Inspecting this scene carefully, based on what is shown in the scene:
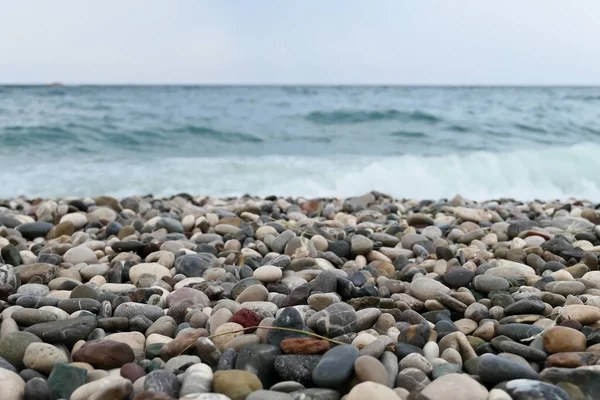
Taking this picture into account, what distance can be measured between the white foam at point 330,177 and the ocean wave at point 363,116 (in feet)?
16.2

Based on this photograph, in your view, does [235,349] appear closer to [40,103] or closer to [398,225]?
[398,225]

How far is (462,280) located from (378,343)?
2.34 ft

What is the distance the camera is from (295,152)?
8.34 m

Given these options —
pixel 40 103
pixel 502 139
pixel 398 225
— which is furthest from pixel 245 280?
pixel 40 103

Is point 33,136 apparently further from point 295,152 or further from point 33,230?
point 33,230

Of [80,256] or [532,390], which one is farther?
[80,256]

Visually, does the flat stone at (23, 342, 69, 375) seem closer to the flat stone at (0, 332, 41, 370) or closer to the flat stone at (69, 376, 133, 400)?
the flat stone at (0, 332, 41, 370)

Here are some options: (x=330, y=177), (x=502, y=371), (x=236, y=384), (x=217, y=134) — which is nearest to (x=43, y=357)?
(x=236, y=384)

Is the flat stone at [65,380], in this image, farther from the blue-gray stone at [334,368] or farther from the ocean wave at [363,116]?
the ocean wave at [363,116]

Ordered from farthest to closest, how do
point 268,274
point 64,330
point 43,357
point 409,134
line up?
point 409,134 → point 268,274 → point 64,330 → point 43,357

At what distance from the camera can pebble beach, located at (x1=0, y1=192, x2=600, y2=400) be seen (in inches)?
48.4

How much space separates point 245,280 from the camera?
74.6 inches

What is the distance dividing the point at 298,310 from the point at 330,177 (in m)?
4.32

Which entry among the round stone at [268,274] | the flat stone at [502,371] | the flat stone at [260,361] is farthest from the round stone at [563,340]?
the round stone at [268,274]
